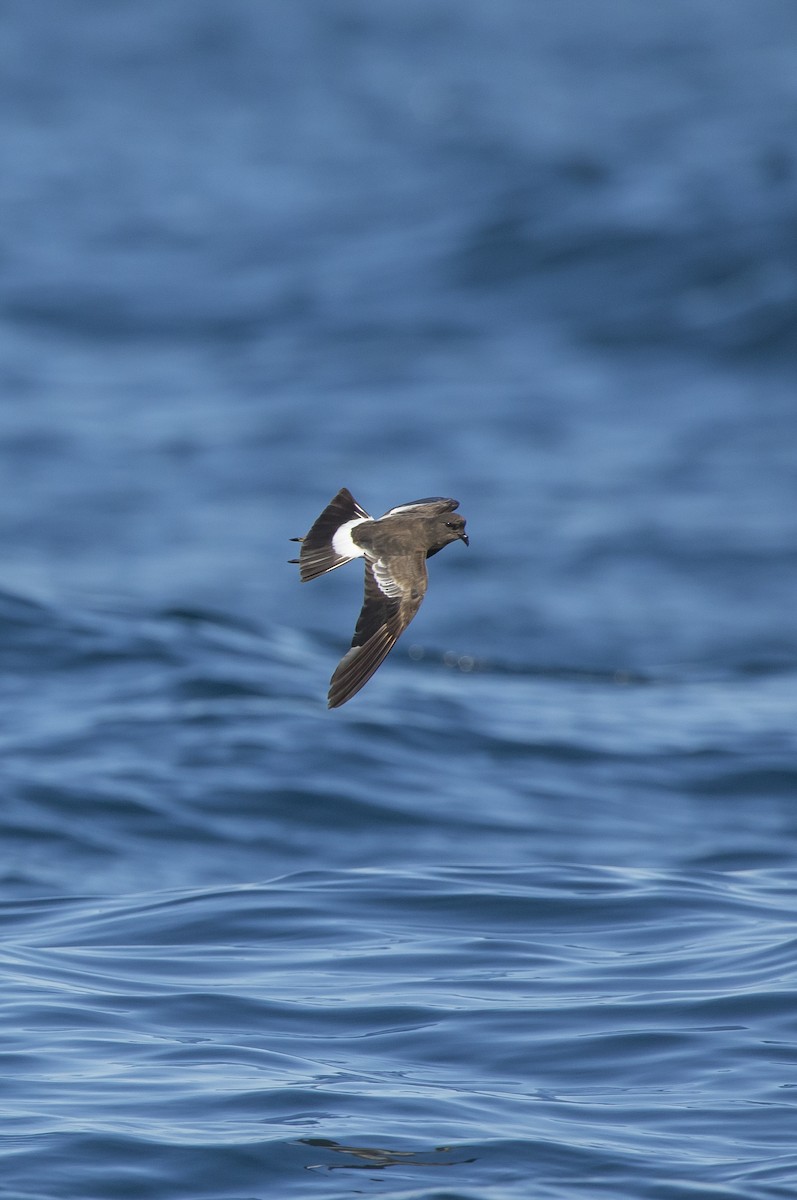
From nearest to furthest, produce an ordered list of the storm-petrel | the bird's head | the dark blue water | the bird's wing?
the bird's wing < the storm-petrel < the bird's head < the dark blue water

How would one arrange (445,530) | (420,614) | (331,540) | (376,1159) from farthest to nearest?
(420,614), (445,530), (331,540), (376,1159)

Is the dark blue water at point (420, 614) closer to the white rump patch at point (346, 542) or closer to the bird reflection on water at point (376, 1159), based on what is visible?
the bird reflection on water at point (376, 1159)

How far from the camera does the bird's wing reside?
203 inches

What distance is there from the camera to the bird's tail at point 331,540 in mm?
5578

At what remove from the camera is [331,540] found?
579 centimetres

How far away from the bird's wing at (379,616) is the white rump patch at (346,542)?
5 centimetres

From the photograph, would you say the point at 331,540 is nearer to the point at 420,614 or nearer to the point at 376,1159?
the point at 376,1159

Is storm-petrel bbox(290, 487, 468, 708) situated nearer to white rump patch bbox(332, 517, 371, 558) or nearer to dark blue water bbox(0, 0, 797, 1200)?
white rump patch bbox(332, 517, 371, 558)

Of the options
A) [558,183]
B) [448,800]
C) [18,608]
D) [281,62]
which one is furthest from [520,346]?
[281,62]

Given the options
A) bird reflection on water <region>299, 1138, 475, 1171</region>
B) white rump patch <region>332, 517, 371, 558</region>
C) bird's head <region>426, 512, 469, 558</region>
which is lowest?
bird reflection on water <region>299, 1138, 475, 1171</region>

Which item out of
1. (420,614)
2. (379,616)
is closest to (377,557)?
(379,616)

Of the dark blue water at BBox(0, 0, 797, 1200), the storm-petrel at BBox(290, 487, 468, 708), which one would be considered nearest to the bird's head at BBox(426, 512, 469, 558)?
the storm-petrel at BBox(290, 487, 468, 708)

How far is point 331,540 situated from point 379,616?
1.41 ft

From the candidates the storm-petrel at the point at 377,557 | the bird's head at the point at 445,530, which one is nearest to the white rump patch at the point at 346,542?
the storm-petrel at the point at 377,557
